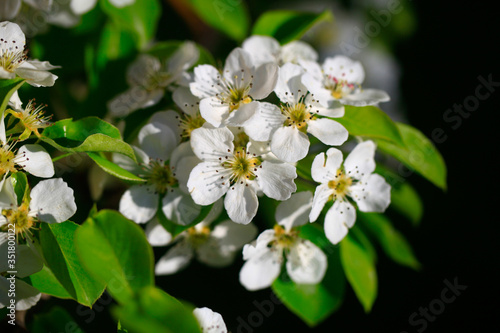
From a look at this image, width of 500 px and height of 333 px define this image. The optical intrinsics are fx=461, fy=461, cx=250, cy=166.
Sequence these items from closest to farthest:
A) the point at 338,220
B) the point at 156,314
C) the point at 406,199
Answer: the point at 156,314, the point at 338,220, the point at 406,199

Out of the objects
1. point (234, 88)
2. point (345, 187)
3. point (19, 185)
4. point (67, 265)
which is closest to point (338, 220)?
point (345, 187)

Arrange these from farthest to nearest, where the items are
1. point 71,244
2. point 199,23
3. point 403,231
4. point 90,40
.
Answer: point 199,23 → point 403,231 → point 90,40 → point 71,244

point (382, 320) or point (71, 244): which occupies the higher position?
point (71, 244)

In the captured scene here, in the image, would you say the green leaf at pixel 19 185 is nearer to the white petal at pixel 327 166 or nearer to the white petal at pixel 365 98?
the white petal at pixel 327 166

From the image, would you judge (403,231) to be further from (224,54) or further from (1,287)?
(1,287)

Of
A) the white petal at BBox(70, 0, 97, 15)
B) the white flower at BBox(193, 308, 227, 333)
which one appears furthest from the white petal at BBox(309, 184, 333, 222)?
the white petal at BBox(70, 0, 97, 15)

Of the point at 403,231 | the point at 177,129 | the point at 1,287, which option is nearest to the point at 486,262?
the point at 403,231

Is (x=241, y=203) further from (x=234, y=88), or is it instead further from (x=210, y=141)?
(x=234, y=88)
